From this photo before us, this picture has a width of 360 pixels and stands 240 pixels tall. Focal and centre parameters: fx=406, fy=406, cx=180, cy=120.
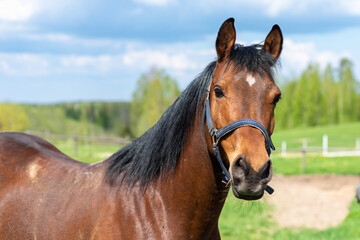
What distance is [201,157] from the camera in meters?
2.71

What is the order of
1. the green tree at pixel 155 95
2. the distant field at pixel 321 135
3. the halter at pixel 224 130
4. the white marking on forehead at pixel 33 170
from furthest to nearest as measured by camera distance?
the green tree at pixel 155 95 → the distant field at pixel 321 135 → the white marking on forehead at pixel 33 170 → the halter at pixel 224 130

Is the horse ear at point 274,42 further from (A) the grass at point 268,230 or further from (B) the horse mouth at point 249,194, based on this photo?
(A) the grass at point 268,230

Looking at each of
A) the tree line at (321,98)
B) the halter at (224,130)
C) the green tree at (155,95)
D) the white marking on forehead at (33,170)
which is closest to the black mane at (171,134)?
the halter at (224,130)

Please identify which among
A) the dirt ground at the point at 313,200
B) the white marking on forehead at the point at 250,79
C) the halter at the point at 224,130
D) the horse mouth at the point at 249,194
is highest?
the white marking on forehead at the point at 250,79

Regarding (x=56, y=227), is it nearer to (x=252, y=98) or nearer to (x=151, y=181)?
(x=151, y=181)

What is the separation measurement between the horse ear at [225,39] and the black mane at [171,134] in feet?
0.16

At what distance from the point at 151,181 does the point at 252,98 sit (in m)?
0.95

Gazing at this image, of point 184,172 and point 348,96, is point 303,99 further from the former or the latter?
point 184,172

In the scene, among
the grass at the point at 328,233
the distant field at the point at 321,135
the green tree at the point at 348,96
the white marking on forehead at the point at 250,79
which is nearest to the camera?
the white marking on forehead at the point at 250,79

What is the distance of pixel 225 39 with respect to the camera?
2.68 metres

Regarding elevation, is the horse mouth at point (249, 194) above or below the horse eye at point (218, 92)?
below

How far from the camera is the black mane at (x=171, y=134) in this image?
2730mm

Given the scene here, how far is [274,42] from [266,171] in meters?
1.04

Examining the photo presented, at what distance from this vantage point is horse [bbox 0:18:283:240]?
2402mm
